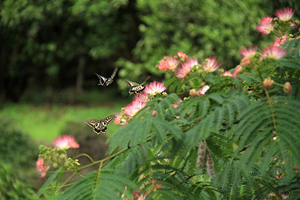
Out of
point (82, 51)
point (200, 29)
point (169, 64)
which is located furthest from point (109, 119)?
point (82, 51)

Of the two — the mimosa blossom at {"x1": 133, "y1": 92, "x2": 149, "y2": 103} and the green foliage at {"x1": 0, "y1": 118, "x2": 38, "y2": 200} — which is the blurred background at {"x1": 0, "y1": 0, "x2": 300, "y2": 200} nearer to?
the green foliage at {"x1": 0, "y1": 118, "x2": 38, "y2": 200}

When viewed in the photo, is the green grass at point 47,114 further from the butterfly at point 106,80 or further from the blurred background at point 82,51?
the butterfly at point 106,80

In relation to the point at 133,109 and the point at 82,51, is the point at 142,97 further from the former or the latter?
the point at 82,51

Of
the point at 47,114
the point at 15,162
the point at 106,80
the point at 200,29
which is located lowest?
the point at 106,80

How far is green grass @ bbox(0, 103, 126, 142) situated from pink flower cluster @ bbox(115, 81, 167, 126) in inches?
351

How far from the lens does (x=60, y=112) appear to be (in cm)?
1370

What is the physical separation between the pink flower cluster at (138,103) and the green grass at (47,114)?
29.3 feet

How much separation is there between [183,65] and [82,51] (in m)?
13.6

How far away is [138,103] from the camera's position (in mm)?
1500

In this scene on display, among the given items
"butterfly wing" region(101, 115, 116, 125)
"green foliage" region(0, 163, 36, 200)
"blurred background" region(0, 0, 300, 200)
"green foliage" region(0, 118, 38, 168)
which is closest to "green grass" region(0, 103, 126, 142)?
"blurred background" region(0, 0, 300, 200)

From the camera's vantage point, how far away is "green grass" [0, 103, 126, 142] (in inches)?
443

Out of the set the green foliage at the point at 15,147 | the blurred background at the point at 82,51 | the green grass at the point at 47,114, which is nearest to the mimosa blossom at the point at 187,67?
the blurred background at the point at 82,51

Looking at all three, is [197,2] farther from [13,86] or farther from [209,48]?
[13,86]

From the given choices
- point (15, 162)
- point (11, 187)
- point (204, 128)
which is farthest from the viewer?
point (15, 162)
